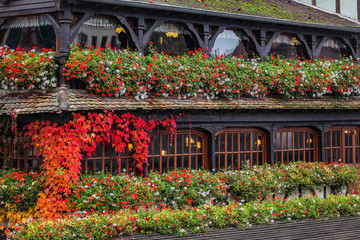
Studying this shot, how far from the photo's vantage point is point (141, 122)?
1251cm

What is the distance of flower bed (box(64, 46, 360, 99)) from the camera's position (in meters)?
12.0

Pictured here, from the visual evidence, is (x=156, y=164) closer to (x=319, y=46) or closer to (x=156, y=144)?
(x=156, y=144)

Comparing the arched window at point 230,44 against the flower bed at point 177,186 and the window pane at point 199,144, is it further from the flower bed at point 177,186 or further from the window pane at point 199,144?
the flower bed at point 177,186

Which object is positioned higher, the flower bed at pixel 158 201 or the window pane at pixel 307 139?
the window pane at pixel 307 139

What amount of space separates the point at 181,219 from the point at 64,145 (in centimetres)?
324

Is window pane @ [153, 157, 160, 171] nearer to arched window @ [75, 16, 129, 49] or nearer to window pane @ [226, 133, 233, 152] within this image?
window pane @ [226, 133, 233, 152]

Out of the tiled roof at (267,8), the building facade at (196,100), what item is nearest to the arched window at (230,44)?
the building facade at (196,100)

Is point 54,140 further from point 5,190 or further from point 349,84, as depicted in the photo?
point 349,84

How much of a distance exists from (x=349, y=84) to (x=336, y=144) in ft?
7.14

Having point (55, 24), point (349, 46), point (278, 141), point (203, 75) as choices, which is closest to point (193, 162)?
point (203, 75)

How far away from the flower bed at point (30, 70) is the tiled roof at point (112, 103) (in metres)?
0.23

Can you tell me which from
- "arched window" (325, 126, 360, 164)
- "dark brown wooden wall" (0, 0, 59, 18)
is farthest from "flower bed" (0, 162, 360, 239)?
"dark brown wooden wall" (0, 0, 59, 18)

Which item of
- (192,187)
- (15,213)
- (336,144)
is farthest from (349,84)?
(15,213)

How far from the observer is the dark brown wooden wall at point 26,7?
12.2m
